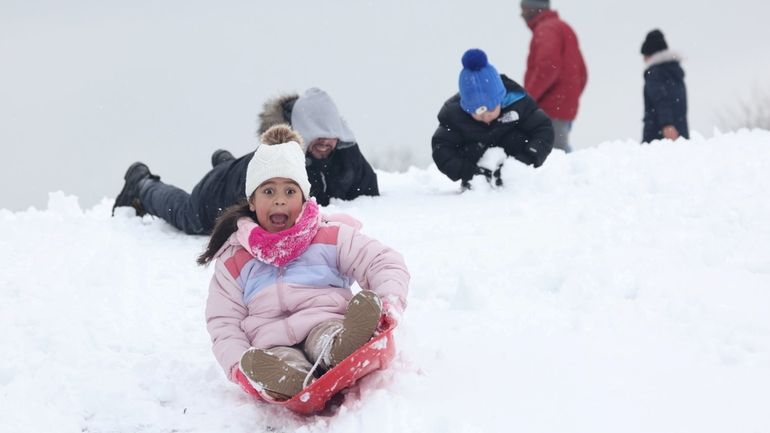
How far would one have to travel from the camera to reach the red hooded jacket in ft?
27.5

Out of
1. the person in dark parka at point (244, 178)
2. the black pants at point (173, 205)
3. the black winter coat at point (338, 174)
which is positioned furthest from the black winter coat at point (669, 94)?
the black pants at point (173, 205)

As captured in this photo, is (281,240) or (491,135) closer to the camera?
(281,240)

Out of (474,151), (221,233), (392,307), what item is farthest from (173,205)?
(392,307)

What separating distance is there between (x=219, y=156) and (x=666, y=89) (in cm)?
498

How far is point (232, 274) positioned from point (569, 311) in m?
1.43

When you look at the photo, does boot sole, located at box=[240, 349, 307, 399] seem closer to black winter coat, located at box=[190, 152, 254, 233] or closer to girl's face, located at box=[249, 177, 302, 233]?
girl's face, located at box=[249, 177, 302, 233]

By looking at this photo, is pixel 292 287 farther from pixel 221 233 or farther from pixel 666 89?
pixel 666 89

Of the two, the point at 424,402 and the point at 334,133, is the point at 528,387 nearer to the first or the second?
the point at 424,402

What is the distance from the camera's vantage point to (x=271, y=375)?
2678 millimetres

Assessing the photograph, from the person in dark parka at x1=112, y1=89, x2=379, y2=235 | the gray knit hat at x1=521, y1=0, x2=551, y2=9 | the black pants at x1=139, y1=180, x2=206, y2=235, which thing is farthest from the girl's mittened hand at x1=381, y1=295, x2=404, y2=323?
the gray knit hat at x1=521, y1=0, x2=551, y2=9

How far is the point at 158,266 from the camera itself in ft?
16.5

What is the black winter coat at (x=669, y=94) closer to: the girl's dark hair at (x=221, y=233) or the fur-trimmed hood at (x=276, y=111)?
the fur-trimmed hood at (x=276, y=111)

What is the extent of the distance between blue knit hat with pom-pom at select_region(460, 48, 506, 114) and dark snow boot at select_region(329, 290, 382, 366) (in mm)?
3884

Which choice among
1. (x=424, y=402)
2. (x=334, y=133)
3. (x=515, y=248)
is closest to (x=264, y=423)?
(x=424, y=402)
